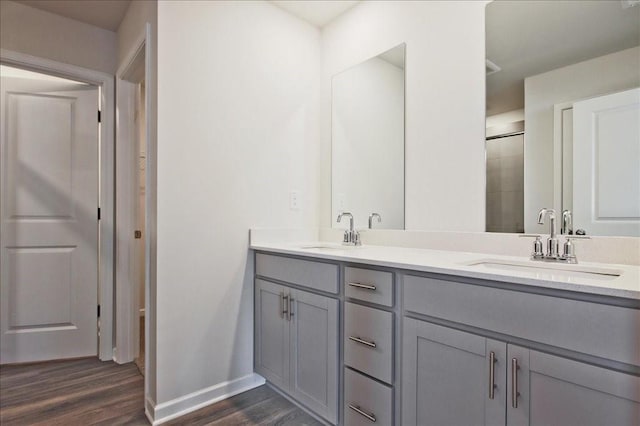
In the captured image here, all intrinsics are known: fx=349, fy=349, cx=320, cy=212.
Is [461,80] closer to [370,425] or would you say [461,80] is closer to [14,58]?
[370,425]

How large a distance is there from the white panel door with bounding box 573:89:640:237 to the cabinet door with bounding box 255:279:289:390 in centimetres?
139

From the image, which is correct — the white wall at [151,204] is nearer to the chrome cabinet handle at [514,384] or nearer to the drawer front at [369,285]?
the drawer front at [369,285]

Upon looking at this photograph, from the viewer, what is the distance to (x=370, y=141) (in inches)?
87.1

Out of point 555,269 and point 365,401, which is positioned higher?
point 555,269

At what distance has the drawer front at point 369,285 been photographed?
134 cm

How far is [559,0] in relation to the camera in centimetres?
146

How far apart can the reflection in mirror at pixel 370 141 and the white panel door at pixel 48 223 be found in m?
1.83

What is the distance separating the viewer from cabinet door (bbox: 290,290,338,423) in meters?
1.55

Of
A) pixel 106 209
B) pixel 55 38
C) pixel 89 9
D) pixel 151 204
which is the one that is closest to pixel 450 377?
pixel 151 204

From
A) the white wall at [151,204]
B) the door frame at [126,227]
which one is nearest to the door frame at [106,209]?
the door frame at [126,227]

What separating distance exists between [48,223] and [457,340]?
2.78 m

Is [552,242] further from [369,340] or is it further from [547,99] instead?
[369,340]

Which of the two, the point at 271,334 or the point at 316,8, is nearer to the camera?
the point at 271,334

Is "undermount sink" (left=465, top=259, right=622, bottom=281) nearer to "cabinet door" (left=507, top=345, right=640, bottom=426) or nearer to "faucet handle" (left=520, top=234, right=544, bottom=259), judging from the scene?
"faucet handle" (left=520, top=234, right=544, bottom=259)
